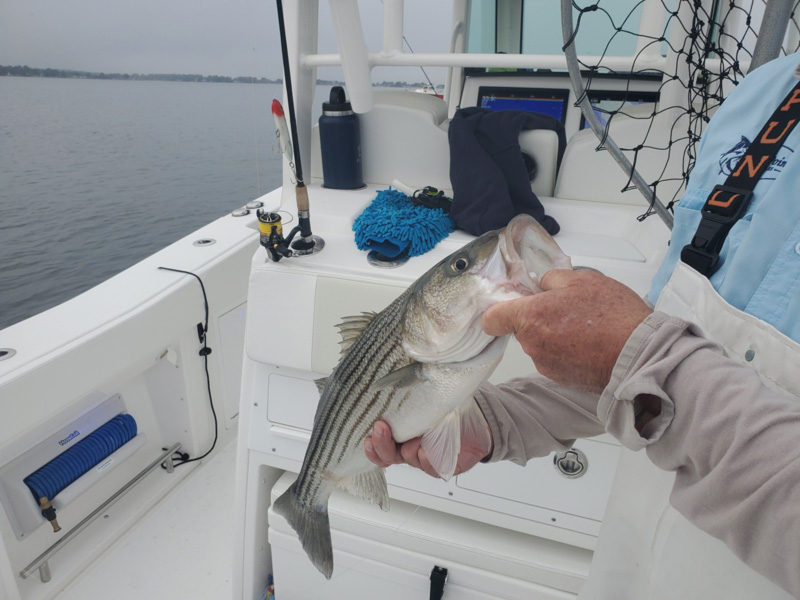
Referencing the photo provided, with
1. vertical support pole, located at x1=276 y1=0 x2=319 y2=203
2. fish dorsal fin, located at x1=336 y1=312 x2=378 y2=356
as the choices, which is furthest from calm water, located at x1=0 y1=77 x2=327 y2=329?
fish dorsal fin, located at x1=336 y1=312 x2=378 y2=356

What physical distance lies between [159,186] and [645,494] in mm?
8955

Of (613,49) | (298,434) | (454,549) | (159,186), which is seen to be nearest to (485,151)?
(298,434)

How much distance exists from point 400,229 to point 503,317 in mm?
1207

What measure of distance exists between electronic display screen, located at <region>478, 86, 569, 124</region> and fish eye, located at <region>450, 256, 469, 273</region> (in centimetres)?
406

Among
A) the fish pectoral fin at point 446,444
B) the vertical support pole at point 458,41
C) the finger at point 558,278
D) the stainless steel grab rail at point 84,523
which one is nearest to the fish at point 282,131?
the fish pectoral fin at point 446,444

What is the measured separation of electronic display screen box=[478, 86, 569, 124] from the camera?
4656 mm

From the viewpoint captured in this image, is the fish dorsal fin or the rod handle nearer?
the fish dorsal fin

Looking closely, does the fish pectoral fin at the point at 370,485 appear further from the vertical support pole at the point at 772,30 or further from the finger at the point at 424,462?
the vertical support pole at the point at 772,30

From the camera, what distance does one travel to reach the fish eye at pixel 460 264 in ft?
3.63

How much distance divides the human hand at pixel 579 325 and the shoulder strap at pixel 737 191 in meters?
0.31

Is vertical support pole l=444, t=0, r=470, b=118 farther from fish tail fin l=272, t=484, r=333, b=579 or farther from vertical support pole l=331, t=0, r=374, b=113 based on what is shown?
fish tail fin l=272, t=484, r=333, b=579

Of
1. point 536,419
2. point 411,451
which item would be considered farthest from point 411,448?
point 536,419

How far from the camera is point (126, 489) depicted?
2951 millimetres

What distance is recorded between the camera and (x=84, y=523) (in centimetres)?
271
